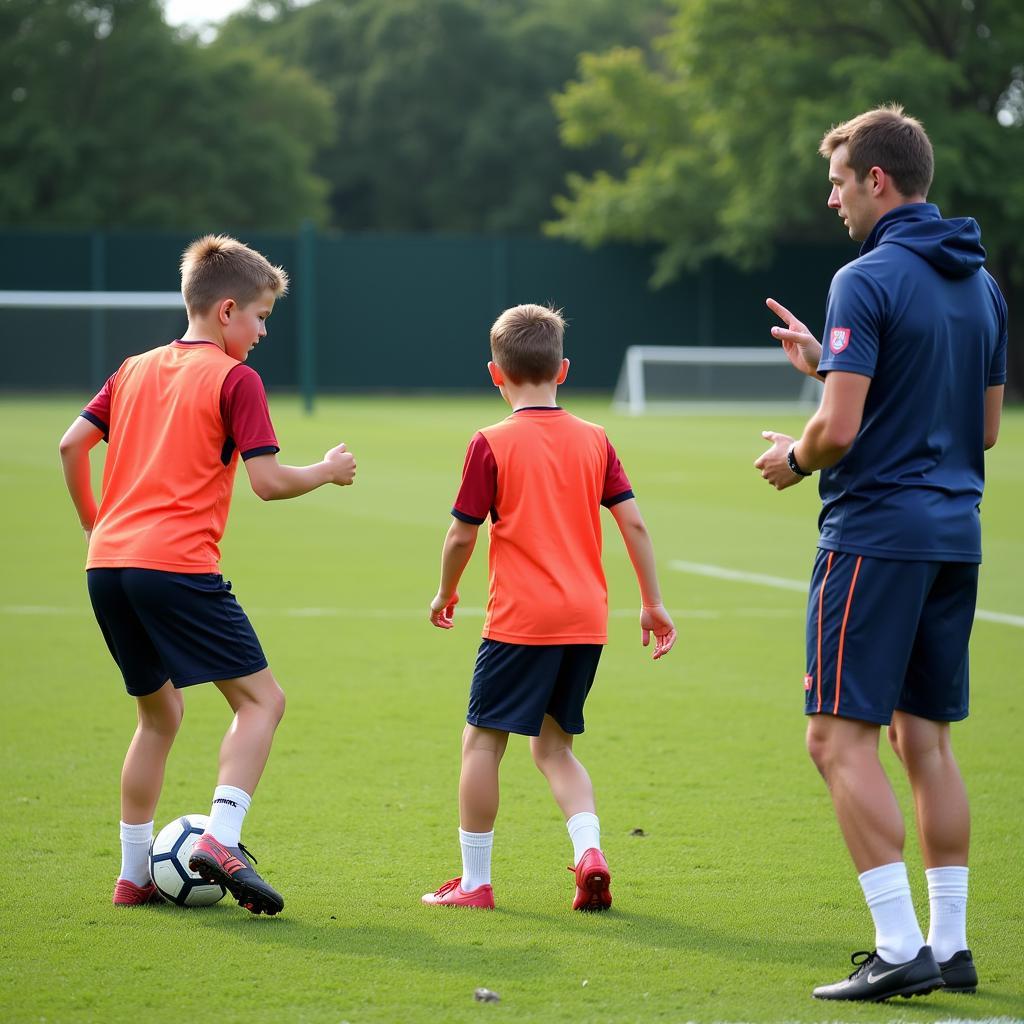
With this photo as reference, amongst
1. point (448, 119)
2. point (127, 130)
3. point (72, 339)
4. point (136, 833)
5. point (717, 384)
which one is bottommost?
point (136, 833)

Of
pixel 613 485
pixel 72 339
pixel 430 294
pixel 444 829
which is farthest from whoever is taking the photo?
pixel 430 294

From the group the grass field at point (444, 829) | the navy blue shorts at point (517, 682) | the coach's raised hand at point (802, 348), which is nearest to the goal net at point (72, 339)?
the grass field at point (444, 829)

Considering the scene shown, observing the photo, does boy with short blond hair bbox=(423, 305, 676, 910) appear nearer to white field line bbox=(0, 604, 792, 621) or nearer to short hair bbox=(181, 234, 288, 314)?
short hair bbox=(181, 234, 288, 314)

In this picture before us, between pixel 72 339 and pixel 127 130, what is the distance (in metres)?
14.5

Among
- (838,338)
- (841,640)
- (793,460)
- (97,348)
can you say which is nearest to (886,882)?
(841,640)

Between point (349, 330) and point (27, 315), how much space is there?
25.0 feet

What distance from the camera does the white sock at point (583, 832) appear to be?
4.60 m

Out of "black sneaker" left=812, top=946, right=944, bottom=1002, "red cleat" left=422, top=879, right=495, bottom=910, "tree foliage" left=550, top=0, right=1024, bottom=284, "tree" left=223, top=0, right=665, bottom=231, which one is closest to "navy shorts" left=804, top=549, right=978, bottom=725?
"black sneaker" left=812, top=946, right=944, bottom=1002

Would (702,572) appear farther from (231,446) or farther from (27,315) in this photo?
(27,315)

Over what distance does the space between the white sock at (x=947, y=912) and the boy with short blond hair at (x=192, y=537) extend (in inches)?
68.3

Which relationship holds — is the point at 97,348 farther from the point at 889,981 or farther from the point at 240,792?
the point at 889,981

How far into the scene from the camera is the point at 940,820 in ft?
13.3

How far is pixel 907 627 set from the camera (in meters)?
3.84

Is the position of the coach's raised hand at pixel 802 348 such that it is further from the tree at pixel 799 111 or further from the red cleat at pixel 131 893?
the tree at pixel 799 111
